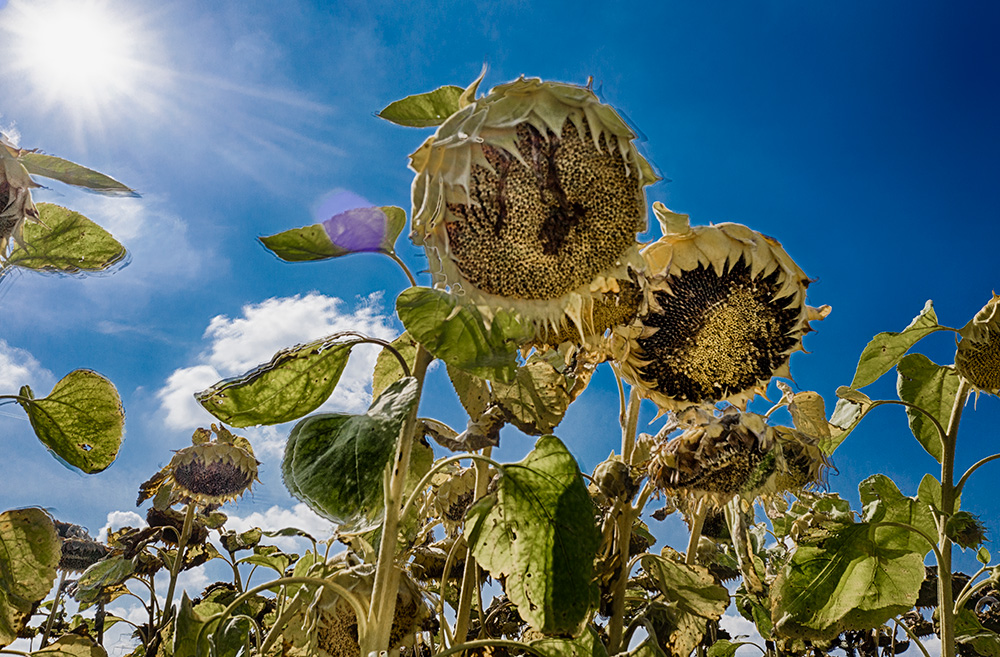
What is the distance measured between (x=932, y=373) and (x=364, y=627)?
245 cm

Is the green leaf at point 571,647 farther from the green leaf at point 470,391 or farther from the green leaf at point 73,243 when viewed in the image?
the green leaf at point 73,243

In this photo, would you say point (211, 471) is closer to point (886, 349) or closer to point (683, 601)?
point (683, 601)

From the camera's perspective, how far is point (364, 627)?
1206 mm

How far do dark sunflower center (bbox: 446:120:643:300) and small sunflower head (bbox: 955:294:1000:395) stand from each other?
1.67 meters

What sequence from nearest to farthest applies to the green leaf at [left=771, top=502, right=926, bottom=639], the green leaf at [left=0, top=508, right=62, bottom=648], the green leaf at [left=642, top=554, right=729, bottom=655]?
the green leaf at [left=0, top=508, right=62, bottom=648]
the green leaf at [left=642, top=554, right=729, bottom=655]
the green leaf at [left=771, top=502, right=926, bottom=639]

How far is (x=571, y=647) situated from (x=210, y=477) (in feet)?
9.41

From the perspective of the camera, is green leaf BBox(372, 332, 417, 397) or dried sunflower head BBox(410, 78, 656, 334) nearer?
dried sunflower head BBox(410, 78, 656, 334)

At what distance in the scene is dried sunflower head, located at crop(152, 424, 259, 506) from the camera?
12.2ft

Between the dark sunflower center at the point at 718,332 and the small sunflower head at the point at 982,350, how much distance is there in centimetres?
106

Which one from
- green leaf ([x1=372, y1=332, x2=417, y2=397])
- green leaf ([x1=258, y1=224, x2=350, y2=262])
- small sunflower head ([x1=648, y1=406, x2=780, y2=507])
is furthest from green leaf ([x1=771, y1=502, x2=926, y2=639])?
green leaf ([x1=258, y1=224, x2=350, y2=262])

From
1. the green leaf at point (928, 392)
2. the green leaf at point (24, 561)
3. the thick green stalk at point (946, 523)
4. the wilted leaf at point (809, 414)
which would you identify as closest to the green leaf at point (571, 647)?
the wilted leaf at point (809, 414)

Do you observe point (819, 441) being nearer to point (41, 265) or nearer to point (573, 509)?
point (573, 509)

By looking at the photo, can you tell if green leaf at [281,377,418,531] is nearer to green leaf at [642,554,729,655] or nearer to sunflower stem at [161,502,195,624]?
green leaf at [642,554,729,655]

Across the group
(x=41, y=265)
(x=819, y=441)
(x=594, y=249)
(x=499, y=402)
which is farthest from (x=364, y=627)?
(x=819, y=441)
